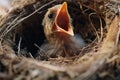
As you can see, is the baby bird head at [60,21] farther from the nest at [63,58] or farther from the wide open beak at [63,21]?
the nest at [63,58]

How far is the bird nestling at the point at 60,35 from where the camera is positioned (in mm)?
3248

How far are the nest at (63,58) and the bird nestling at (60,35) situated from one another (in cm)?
11

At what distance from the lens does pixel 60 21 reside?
10.7 ft

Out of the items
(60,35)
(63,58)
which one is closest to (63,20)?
(60,35)

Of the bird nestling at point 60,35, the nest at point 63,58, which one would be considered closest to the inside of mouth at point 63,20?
the bird nestling at point 60,35

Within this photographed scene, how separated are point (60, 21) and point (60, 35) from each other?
13cm

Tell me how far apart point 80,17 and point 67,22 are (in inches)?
10.1

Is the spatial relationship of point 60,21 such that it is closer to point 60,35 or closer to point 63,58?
point 60,35

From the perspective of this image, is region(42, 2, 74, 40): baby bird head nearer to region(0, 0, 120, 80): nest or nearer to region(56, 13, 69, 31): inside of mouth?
region(56, 13, 69, 31): inside of mouth

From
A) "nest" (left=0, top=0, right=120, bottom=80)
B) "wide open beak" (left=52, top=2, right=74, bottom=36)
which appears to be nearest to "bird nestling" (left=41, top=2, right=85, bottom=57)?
"wide open beak" (left=52, top=2, right=74, bottom=36)

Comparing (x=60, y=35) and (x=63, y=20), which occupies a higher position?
(x=63, y=20)

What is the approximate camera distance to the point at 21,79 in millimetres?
2383

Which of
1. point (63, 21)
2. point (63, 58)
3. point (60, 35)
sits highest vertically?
point (63, 21)

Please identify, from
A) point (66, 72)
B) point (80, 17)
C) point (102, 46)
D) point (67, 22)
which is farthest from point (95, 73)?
point (80, 17)
